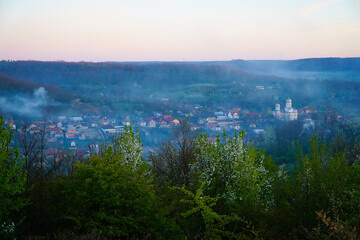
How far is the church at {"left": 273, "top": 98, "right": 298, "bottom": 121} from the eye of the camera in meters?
59.5

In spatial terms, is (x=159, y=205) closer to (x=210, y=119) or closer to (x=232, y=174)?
(x=232, y=174)

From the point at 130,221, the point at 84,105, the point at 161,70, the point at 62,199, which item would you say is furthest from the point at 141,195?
the point at 161,70

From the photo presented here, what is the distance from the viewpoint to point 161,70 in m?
80.1

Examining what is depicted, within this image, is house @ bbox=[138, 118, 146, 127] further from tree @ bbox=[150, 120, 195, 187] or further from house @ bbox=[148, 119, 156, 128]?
tree @ bbox=[150, 120, 195, 187]

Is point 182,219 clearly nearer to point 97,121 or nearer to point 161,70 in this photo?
point 97,121

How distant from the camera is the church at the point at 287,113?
195ft

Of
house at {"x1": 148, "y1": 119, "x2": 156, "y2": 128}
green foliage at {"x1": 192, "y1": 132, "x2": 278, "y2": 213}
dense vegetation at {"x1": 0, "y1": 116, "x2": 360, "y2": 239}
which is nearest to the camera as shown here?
dense vegetation at {"x1": 0, "y1": 116, "x2": 360, "y2": 239}

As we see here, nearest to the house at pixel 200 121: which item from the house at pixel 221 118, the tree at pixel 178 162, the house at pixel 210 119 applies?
the house at pixel 210 119

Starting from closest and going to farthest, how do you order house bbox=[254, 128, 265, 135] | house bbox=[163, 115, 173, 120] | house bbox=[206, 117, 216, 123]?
house bbox=[163, 115, 173, 120], house bbox=[254, 128, 265, 135], house bbox=[206, 117, 216, 123]

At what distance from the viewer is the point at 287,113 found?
2425 inches

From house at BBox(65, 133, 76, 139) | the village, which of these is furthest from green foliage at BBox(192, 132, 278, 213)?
house at BBox(65, 133, 76, 139)

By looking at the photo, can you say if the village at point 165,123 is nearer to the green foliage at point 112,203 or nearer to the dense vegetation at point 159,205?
the dense vegetation at point 159,205

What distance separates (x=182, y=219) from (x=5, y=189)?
4717 millimetres

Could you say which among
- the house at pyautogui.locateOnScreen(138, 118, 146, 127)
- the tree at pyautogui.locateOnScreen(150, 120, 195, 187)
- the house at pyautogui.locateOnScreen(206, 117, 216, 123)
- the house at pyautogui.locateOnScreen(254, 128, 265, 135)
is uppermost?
the tree at pyautogui.locateOnScreen(150, 120, 195, 187)
